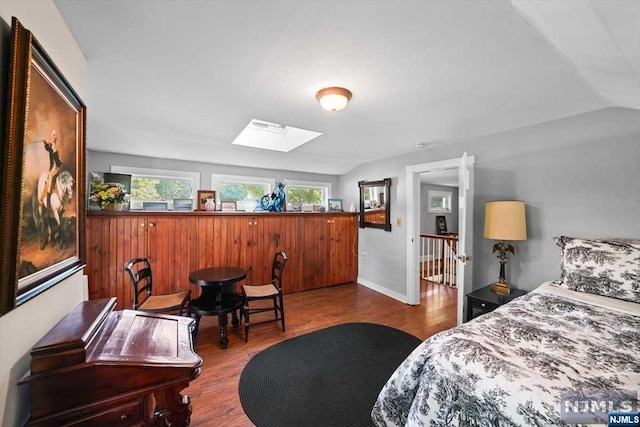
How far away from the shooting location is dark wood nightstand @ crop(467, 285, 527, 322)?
90.4 inches

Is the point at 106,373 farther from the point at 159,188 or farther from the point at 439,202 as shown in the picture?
the point at 439,202

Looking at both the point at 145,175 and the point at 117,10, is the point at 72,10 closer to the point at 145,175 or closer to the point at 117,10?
the point at 117,10

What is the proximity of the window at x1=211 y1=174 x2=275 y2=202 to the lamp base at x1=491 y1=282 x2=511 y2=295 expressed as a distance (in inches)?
141

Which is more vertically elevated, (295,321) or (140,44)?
(140,44)

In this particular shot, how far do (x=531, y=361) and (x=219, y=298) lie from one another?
2.71 metres

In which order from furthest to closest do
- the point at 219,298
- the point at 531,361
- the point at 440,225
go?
1. the point at 440,225
2. the point at 219,298
3. the point at 531,361

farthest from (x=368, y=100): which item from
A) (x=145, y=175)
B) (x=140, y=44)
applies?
(x=145, y=175)

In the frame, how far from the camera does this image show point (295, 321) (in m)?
3.17

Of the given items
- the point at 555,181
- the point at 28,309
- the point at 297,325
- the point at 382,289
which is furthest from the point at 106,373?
the point at 382,289

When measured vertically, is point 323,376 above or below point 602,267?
below

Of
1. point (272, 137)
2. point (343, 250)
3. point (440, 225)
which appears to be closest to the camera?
point (272, 137)

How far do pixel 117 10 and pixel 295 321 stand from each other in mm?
3138

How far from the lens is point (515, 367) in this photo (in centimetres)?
108

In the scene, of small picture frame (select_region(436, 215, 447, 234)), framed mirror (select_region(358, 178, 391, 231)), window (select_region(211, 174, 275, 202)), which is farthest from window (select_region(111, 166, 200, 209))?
small picture frame (select_region(436, 215, 447, 234))
